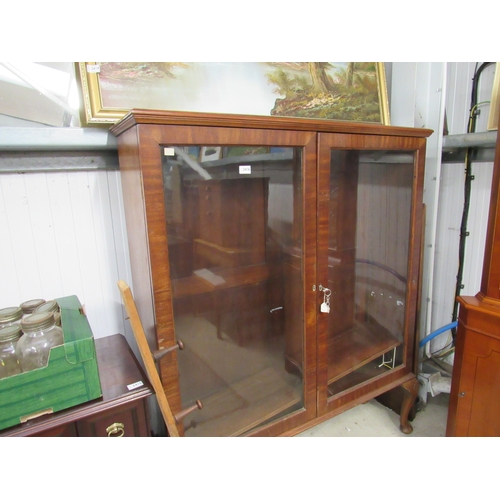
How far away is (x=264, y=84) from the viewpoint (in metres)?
1.35

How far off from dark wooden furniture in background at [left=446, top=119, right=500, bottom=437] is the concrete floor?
378 mm

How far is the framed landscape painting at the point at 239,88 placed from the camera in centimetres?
109

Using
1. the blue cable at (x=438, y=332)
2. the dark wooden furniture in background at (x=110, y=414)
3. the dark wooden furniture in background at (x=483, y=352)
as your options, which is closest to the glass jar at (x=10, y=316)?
the dark wooden furniture in background at (x=110, y=414)

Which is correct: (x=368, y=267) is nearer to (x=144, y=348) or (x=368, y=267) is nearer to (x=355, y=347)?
(x=355, y=347)

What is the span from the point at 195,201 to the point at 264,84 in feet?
2.03

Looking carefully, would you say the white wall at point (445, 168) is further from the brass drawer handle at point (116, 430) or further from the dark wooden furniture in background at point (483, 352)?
the brass drawer handle at point (116, 430)

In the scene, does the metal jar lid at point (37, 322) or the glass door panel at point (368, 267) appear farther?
the glass door panel at point (368, 267)

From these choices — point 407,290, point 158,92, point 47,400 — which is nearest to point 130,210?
point 158,92

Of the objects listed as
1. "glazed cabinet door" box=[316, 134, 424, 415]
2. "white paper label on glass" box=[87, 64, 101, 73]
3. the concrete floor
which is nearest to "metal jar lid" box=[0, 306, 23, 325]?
"white paper label on glass" box=[87, 64, 101, 73]

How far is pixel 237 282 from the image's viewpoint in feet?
4.23

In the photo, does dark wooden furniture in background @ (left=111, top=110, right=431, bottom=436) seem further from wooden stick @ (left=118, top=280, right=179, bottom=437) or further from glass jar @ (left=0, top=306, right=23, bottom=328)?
glass jar @ (left=0, top=306, right=23, bottom=328)

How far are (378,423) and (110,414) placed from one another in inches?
→ 53.8

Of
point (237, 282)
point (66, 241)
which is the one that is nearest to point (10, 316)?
point (66, 241)

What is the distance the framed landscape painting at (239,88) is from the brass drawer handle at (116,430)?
0.91 metres
